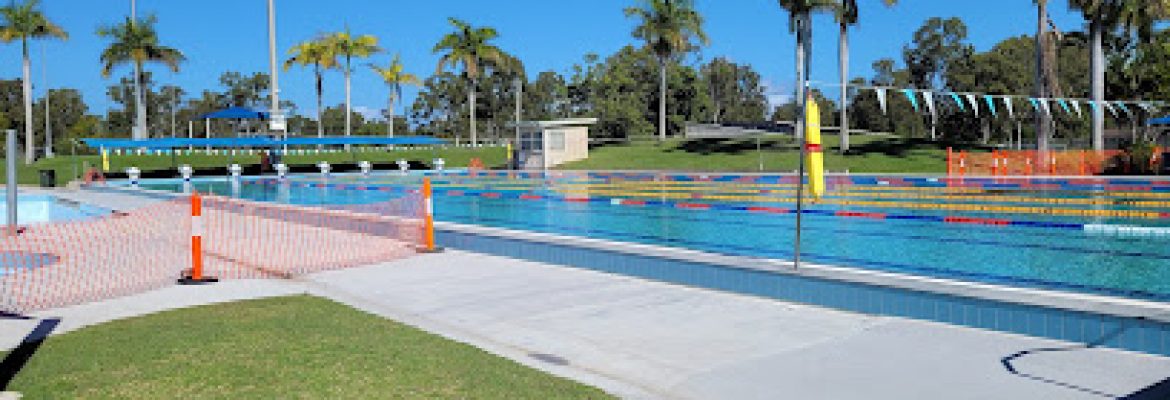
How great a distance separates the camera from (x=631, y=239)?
11938mm

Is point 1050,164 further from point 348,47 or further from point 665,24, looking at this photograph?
point 348,47

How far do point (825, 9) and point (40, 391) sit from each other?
109 feet

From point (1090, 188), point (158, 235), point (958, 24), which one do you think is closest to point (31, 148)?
point (158, 235)

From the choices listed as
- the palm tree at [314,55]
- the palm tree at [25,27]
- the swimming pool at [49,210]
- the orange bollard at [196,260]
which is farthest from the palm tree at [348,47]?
the orange bollard at [196,260]

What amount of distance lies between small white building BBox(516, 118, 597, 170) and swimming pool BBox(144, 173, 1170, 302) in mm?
12198

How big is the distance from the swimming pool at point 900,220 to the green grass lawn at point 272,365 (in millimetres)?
5110

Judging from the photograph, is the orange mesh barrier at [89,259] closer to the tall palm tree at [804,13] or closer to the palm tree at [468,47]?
the tall palm tree at [804,13]

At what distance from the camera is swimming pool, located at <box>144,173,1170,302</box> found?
8.83 metres

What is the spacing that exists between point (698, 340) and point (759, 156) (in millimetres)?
29455

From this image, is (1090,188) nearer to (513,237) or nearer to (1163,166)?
(1163,166)

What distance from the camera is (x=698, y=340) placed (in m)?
5.71

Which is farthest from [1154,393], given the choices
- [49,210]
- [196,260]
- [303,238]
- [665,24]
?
[665,24]

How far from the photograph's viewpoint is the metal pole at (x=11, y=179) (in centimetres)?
1080

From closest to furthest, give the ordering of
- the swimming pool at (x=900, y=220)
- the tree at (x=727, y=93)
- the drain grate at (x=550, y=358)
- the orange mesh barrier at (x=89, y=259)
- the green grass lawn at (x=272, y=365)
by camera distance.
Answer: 1. the green grass lawn at (x=272, y=365)
2. the drain grate at (x=550, y=358)
3. the orange mesh barrier at (x=89, y=259)
4. the swimming pool at (x=900, y=220)
5. the tree at (x=727, y=93)
